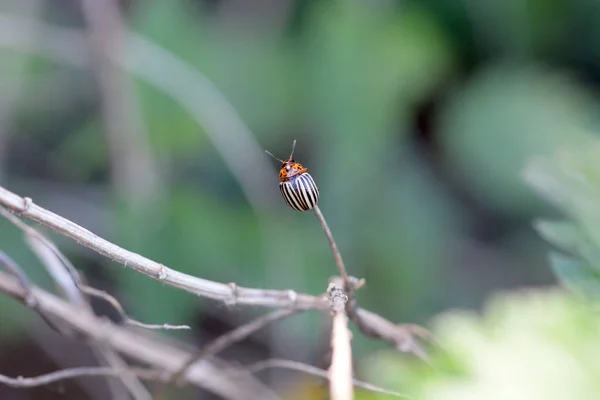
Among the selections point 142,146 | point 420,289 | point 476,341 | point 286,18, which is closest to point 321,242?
point 420,289

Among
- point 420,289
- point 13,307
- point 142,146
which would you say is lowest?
point 13,307

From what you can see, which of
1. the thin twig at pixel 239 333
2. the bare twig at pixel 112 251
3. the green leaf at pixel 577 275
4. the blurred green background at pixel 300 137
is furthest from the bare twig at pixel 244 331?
the blurred green background at pixel 300 137

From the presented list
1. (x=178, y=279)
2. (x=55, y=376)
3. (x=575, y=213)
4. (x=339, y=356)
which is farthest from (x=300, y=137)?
(x=339, y=356)

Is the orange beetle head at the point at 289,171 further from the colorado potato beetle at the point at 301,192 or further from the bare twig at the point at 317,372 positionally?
the bare twig at the point at 317,372

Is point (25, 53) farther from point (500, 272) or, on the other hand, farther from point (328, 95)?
point (500, 272)

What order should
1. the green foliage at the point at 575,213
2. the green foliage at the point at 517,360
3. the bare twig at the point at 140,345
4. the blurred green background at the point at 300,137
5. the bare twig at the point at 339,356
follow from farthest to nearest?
the blurred green background at the point at 300,137 < the bare twig at the point at 140,345 < the green foliage at the point at 575,213 < the green foliage at the point at 517,360 < the bare twig at the point at 339,356

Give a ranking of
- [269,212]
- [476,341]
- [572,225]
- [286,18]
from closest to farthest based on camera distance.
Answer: [476,341] → [572,225] → [269,212] → [286,18]

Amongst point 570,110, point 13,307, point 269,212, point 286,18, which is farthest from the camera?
point 286,18
